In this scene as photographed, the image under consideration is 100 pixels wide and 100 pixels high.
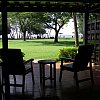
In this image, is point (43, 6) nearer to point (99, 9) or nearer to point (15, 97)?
point (99, 9)

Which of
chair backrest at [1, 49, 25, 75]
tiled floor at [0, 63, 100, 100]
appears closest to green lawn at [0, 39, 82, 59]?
tiled floor at [0, 63, 100, 100]

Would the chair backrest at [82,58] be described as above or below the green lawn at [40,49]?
above

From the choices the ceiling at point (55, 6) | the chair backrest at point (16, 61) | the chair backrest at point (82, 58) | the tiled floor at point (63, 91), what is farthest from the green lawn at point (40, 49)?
the chair backrest at point (16, 61)

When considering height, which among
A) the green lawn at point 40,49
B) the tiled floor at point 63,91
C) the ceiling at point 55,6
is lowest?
the tiled floor at point 63,91

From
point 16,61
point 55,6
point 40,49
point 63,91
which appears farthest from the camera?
point 40,49

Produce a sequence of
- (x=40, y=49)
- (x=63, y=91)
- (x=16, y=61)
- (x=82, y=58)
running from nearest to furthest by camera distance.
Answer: (x=63, y=91) < (x=16, y=61) < (x=82, y=58) < (x=40, y=49)

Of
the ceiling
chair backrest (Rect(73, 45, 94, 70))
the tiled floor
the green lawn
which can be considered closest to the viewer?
the tiled floor

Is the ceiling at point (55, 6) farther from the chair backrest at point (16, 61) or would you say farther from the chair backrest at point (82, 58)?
the chair backrest at point (16, 61)

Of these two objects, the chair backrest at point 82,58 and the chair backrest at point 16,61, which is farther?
the chair backrest at point 82,58

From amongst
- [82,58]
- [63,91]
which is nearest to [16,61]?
[63,91]

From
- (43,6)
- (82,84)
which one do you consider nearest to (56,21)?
(43,6)

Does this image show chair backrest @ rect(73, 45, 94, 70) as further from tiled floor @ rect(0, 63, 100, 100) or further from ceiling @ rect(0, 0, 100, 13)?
ceiling @ rect(0, 0, 100, 13)

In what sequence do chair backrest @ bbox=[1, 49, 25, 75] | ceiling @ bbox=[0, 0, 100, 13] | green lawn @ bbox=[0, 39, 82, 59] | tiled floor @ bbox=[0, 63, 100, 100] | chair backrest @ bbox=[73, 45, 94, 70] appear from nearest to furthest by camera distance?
1. tiled floor @ bbox=[0, 63, 100, 100]
2. chair backrest @ bbox=[1, 49, 25, 75]
3. chair backrest @ bbox=[73, 45, 94, 70]
4. ceiling @ bbox=[0, 0, 100, 13]
5. green lawn @ bbox=[0, 39, 82, 59]

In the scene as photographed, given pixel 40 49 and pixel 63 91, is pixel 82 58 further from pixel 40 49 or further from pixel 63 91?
pixel 40 49
